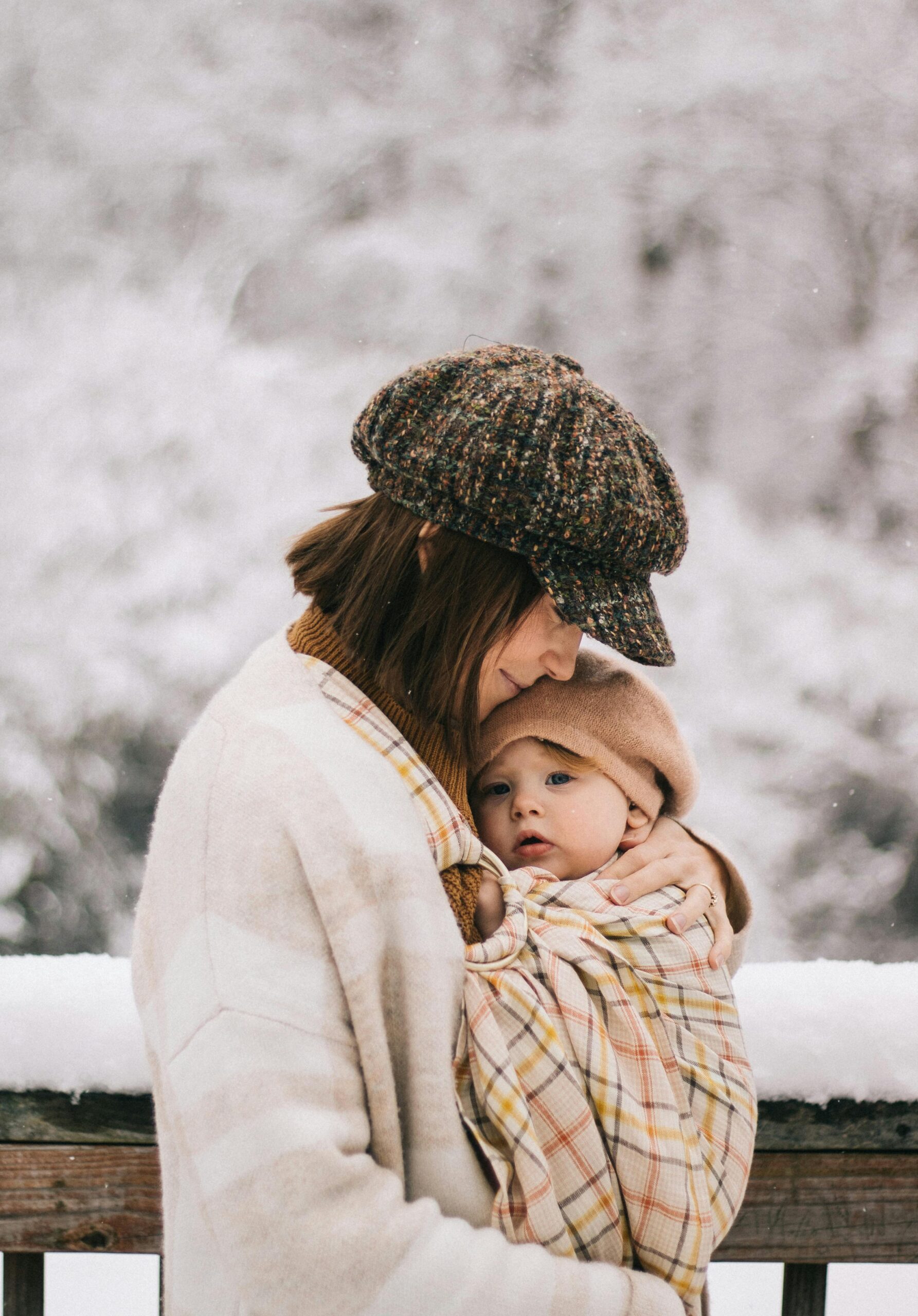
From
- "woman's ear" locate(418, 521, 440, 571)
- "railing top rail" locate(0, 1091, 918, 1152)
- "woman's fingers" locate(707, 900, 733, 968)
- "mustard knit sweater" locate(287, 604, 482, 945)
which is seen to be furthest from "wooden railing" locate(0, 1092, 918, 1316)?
"woman's ear" locate(418, 521, 440, 571)

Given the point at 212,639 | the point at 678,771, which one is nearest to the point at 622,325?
the point at 212,639

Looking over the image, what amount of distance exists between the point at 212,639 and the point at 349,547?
1895mm

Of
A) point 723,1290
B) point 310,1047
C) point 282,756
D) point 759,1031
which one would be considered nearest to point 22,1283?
point 310,1047

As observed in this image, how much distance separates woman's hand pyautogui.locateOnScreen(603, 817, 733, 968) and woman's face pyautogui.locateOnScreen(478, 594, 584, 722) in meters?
0.29

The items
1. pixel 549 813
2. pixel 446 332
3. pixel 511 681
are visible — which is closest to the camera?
pixel 511 681

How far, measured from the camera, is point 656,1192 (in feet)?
3.07

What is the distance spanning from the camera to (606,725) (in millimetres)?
1298

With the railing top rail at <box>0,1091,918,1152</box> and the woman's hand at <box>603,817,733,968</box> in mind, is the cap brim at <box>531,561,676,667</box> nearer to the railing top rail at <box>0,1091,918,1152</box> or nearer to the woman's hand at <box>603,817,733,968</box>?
the woman's hand at <box>603,817,733,968</box>

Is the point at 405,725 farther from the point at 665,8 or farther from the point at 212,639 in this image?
the point at 665,8

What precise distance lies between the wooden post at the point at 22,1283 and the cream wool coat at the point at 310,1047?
0.46m

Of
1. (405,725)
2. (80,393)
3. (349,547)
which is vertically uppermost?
(80,393)

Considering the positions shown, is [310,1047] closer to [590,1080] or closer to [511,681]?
[590,1080]

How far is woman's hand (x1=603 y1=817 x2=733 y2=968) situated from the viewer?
3.85 feet

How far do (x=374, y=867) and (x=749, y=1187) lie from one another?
80cm
